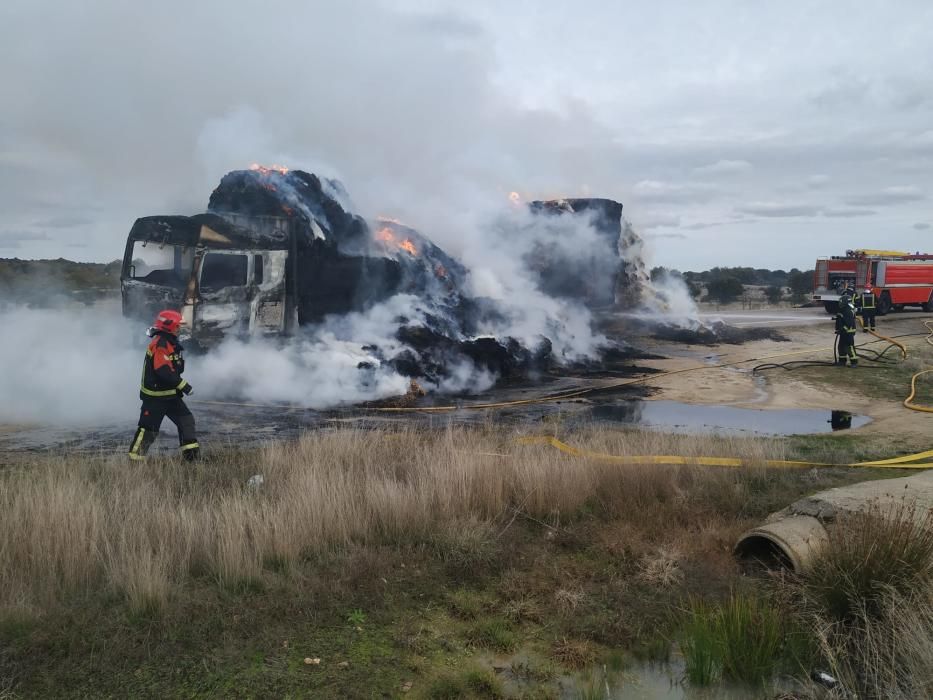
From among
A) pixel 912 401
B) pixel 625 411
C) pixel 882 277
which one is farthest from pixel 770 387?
pixel 882 277

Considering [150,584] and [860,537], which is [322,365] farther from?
[860,537]

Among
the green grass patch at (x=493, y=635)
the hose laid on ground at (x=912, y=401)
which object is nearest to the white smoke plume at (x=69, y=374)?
the green grass patch at (x=493, y=635)

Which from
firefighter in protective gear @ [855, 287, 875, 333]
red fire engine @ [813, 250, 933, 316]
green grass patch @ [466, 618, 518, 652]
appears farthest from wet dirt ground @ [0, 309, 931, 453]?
red fire engine @ [813, 250, 933, 316]

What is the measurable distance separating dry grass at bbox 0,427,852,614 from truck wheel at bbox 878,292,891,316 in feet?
79.7

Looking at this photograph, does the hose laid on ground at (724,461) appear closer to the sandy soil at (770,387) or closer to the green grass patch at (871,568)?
the sandy soil at (770,387)

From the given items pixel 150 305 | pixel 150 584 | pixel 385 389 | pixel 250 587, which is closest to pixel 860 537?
pixel 250 587

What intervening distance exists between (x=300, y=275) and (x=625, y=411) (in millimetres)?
6578

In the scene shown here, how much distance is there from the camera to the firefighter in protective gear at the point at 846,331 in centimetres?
1496

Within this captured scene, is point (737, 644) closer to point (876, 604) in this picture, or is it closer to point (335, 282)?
point (876, 604)

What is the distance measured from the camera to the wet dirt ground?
8734 mm

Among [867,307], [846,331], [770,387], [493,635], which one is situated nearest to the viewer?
[493,635]

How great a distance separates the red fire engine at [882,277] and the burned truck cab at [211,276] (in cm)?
2328

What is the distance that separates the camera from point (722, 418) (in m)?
10.8

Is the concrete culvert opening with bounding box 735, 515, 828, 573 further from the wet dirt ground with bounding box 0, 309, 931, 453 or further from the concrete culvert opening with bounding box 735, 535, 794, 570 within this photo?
the wet dirt ground with bounding box 0, 309, 931, 453
